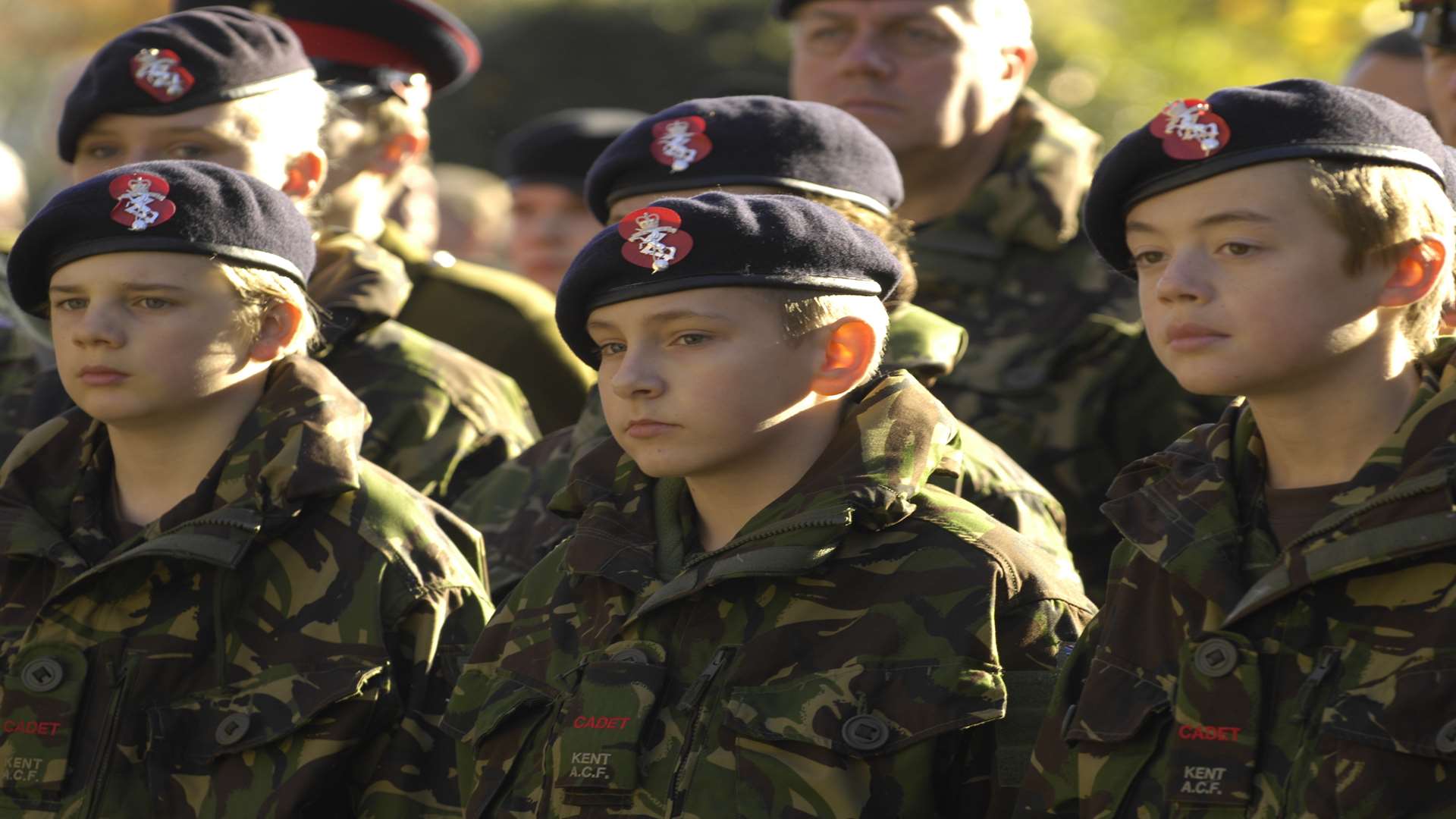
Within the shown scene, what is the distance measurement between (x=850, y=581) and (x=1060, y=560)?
2.65 ft

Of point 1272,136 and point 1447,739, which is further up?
point 1272,136

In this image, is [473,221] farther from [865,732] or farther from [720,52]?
[865,732]

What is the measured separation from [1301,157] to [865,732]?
45.6 inches

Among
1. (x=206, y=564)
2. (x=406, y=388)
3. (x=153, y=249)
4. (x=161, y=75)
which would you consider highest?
(x=161, y=75)

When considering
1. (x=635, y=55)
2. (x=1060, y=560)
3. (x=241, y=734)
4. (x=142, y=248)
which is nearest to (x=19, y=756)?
(x=241, y=734)

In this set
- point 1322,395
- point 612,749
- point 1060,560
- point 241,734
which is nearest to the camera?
point 1322,395

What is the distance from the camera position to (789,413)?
12.8 feet

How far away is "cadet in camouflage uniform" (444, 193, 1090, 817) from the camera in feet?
12.0

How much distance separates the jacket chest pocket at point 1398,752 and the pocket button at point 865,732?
715 millimetres

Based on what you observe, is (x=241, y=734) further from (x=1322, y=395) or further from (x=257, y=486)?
(x=1322, y=395)

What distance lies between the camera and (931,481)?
4.23 metres

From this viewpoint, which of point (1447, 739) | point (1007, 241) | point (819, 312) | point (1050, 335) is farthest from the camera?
point (1007, 241)

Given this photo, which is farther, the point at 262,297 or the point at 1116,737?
the point at 262,297

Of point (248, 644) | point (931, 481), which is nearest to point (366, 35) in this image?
point (248, 644)
